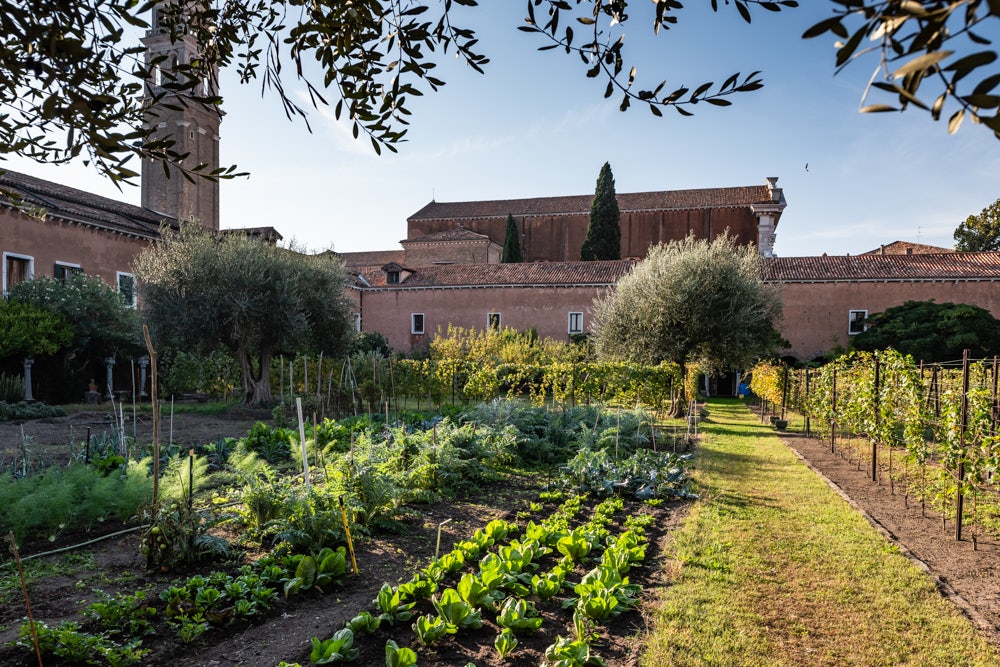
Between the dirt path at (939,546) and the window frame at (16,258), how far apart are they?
64.4ft

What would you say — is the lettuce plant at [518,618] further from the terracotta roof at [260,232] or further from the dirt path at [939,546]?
the terracotta roof at [260,232]

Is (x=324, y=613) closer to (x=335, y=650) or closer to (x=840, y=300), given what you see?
(x=335, y=650)

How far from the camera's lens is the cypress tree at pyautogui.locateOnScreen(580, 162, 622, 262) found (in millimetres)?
37062

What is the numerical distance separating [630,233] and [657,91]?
41.5m

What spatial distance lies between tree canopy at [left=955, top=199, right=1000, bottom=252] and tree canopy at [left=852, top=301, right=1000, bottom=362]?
20184mm

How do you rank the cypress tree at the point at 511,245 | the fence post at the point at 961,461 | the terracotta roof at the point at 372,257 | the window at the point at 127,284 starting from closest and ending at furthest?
1. the fence post at the point at 961,461
2. the window at the point at 127,284
3. the cypress tree at the point at 511,245
4. the terracotta roof at the point at 372,257

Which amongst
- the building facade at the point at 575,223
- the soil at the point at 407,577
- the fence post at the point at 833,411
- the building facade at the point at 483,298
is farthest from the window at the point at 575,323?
the soil at the point at 407,577

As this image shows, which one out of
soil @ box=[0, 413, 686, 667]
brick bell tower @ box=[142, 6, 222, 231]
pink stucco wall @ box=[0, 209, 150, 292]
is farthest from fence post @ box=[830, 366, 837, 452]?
brick bell tower @ box=[142, 6, 222, 231]

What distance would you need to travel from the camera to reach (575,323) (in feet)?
94.3

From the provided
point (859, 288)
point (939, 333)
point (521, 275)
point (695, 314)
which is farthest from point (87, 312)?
point (859, 288)

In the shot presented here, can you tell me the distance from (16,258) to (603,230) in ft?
94.1

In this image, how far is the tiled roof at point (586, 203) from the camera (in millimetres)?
41156

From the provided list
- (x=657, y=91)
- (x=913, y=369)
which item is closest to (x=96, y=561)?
(x=657, y=91)

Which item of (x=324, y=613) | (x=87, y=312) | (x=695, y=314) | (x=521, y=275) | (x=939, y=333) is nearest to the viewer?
(x=324, y=613)
